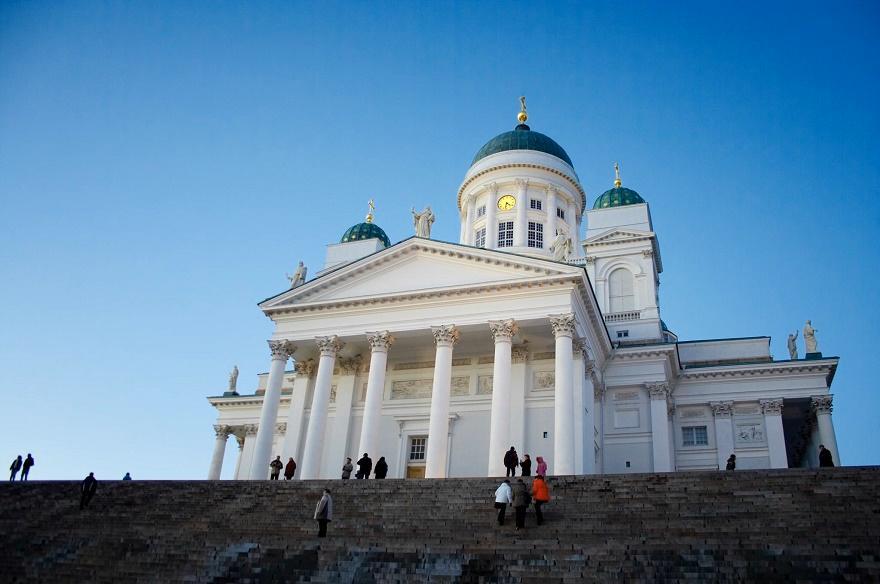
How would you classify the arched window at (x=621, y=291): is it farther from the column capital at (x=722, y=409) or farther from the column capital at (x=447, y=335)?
the column capital at (x=447, y=335)

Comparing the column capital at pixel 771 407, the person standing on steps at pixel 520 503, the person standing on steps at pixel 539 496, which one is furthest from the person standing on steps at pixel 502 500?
the column capital at pixel 771 407

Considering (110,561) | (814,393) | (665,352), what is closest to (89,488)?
(110,561)

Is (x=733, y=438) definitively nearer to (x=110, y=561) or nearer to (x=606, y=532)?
(x=606, y=532)

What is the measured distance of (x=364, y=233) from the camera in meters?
40.2

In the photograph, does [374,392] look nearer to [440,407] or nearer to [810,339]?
[440,407]

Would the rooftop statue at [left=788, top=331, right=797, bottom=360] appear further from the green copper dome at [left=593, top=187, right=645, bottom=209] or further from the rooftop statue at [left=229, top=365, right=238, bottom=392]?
the rooftop statue at [left=229, top=365, right=238, bottom=392]

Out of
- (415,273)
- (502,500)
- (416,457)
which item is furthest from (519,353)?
(502,500)

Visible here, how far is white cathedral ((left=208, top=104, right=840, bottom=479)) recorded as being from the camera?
26.1 meters

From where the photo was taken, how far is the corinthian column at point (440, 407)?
24641 millimetres

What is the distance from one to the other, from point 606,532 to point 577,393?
1131 centimetres

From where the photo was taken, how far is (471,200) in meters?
42.3

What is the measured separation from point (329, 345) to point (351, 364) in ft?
8.17

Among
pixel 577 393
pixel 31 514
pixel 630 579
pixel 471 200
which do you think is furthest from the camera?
pixel 471 200

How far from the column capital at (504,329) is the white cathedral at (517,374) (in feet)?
0.19
